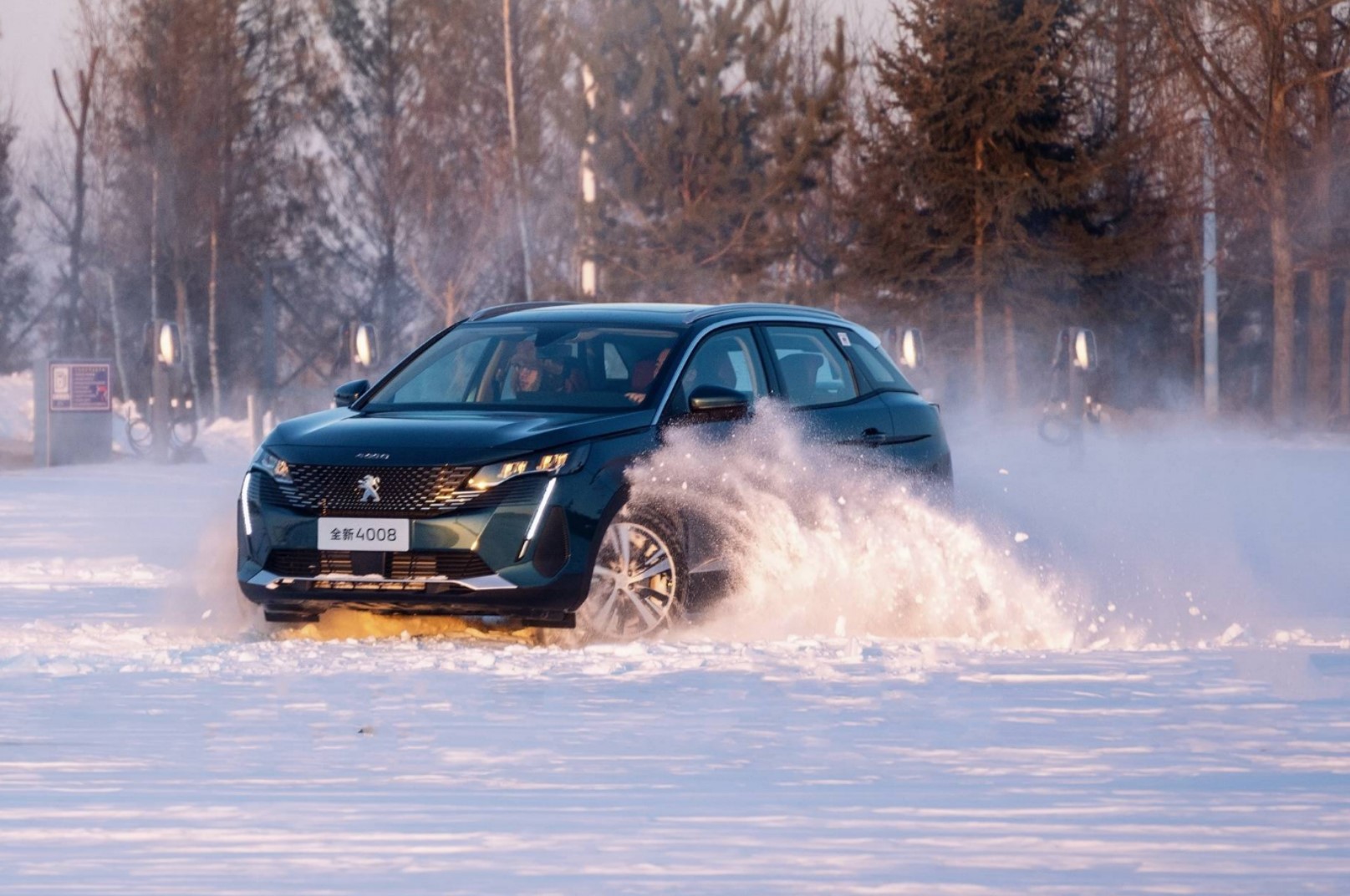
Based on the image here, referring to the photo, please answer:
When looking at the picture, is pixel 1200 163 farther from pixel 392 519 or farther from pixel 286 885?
pixel 286 885

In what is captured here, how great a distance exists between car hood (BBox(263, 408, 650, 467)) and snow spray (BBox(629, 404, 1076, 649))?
1.16ft

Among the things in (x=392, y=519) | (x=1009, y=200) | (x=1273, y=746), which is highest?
(x=1009, y=200)

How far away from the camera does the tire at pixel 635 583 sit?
31.4ft

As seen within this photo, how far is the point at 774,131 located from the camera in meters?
44.8

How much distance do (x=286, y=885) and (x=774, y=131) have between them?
40.4 meters

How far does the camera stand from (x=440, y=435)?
9.47 metres

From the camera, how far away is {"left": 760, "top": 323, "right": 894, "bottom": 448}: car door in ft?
35.1

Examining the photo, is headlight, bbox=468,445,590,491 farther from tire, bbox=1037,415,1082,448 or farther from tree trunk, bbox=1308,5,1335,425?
tree trunk, bbox=1308,5,1335,425

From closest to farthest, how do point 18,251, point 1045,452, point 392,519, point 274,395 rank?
point 392,519 → point 1045,452 → point 274,395 → point 18,251

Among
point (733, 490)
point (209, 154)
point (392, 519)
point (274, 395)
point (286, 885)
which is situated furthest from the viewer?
point (209, 154)

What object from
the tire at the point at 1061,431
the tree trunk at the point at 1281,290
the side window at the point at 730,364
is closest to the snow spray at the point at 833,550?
the side window at the point at 730,364

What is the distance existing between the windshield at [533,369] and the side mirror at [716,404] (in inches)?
9.3

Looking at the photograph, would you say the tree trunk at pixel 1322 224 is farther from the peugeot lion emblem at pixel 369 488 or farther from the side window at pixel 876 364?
the peugeot lion emblem at pixel 369 488

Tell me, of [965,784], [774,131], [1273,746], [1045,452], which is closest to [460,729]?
[965,784]
